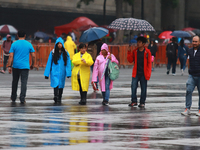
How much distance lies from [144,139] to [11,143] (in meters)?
1.96

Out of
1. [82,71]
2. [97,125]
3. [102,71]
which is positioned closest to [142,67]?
[102,71]

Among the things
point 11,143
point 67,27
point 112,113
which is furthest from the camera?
point 67,27

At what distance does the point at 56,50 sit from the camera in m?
15.1

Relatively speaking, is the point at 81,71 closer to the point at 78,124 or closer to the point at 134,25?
the point at 78,124

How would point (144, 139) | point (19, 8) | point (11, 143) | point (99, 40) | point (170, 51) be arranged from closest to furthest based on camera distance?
point (11, 143) → point (144, 139) → point (99, 40) → point (170, 51) → point (19, 8)

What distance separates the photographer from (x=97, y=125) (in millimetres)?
10406

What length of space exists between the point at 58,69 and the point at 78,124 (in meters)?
4.65

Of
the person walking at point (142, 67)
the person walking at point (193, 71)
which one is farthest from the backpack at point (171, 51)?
the person walking at point (193, 71)

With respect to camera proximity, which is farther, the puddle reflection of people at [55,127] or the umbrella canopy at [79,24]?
the umbrella canopy at [79,24]

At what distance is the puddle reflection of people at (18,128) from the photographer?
8.31m

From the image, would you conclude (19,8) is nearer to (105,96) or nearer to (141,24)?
(141,24)

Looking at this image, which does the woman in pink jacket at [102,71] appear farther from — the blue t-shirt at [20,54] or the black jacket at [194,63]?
the black jacket at [194,63]

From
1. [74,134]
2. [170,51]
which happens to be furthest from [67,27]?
[74,134]

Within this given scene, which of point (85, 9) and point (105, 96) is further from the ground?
point (85, 9)
